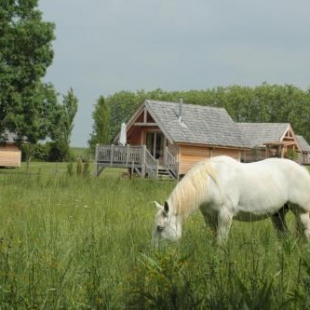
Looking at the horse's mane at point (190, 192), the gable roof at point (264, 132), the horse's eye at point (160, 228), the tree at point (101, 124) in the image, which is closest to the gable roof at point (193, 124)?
the gable roof at point (264, 132)

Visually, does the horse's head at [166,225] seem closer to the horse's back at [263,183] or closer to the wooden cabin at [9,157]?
the horse's back at [263,183]

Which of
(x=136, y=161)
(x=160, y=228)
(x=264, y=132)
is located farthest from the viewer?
(x=264, y=132)

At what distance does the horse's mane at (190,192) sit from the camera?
908 cm

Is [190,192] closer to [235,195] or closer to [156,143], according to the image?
[235,195]

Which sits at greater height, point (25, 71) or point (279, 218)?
point (25, 71)

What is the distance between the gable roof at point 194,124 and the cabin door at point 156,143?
1734mm

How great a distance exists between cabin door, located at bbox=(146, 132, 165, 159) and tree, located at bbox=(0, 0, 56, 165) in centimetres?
775

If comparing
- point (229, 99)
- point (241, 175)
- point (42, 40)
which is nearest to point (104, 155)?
point (42, 40)

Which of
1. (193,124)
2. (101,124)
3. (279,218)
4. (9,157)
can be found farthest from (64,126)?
(279,218)

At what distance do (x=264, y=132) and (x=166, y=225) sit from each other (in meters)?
70.6

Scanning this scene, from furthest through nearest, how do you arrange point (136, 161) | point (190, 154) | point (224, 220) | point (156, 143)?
point (156, 143)
point (190, 154)
point (136, 161)
point (224, 220)

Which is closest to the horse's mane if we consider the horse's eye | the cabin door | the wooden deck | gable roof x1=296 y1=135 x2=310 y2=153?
the horse's eye

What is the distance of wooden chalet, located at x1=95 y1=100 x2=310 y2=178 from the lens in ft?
153

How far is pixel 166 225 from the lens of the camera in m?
8.73
